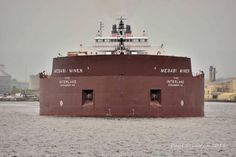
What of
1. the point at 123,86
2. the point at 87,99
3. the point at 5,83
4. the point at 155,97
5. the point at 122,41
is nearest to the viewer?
the point at 123,86

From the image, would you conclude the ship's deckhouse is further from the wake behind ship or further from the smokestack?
the smokestack

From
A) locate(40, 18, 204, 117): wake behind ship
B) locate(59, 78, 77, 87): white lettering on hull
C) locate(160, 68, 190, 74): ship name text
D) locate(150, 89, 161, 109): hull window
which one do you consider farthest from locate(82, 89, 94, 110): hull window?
locate(160, 68, 190, 74): ship name text

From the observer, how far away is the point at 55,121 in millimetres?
27516

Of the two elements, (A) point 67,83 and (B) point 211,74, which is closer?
(A) point 67,83

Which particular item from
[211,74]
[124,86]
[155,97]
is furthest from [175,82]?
[211,74]

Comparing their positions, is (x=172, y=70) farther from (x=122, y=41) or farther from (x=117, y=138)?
(x=117, y=138)

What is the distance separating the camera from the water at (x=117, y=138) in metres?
17.0

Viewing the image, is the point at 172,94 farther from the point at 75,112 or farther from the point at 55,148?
the point at 55,148

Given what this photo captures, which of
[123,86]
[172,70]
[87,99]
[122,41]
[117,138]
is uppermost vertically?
[122,41]

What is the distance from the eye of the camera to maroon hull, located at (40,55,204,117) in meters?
26.9

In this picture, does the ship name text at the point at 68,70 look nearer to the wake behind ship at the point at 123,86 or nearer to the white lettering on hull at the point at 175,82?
the wake behind ship at the point at 123,86

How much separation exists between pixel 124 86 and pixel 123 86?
49 millimetres

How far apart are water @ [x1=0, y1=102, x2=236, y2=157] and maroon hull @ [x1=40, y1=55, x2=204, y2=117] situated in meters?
0.58

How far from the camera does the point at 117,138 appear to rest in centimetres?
2038
